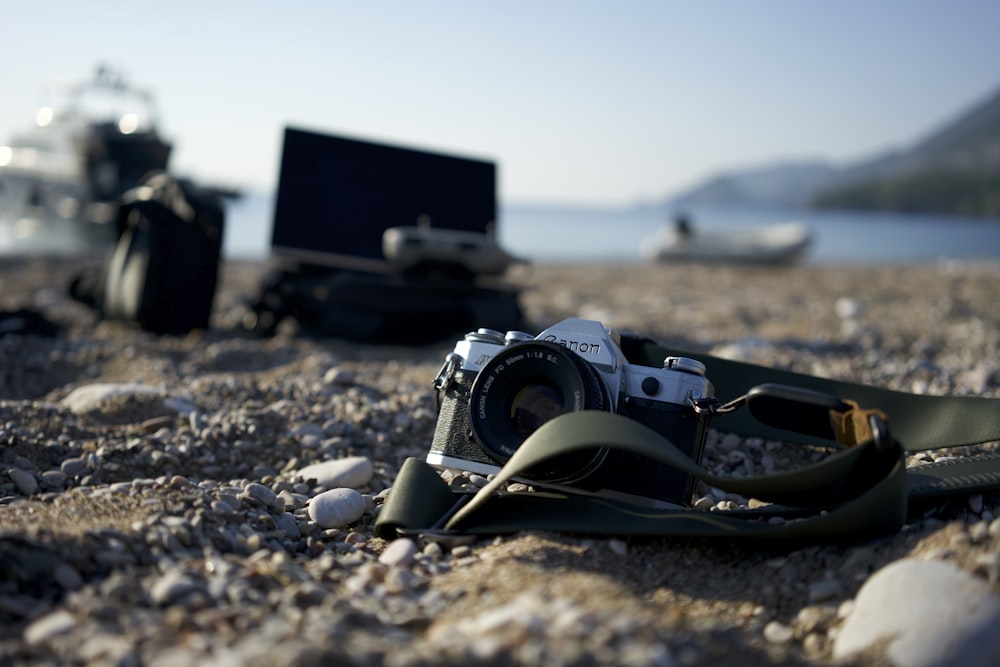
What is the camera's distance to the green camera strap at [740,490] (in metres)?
2.29

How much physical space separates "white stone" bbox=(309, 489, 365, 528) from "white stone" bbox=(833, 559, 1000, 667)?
151 centimetres

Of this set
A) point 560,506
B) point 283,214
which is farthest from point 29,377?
point 560,506

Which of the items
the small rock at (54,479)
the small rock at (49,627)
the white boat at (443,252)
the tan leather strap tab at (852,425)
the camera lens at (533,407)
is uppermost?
the white boat at (443,252)

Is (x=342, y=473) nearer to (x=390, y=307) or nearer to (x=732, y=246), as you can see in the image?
(x=390, y=307)

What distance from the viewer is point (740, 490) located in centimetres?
235

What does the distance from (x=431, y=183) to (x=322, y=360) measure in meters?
2.08

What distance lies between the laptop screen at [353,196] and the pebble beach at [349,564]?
1.74 metres

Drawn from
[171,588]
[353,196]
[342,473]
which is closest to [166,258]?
[353,196]

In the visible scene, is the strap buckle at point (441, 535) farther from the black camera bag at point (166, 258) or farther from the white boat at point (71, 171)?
the white boat at point (71, 171)

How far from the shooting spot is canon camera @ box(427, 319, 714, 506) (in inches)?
103

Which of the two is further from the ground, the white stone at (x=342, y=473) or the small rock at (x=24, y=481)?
the white stone at (x=342, y=473)

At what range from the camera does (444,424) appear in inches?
113

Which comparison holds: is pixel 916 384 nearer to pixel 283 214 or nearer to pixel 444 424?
pixel 444 424

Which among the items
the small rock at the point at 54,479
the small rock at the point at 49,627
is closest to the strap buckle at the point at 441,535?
the small rock at the point at 49,627
